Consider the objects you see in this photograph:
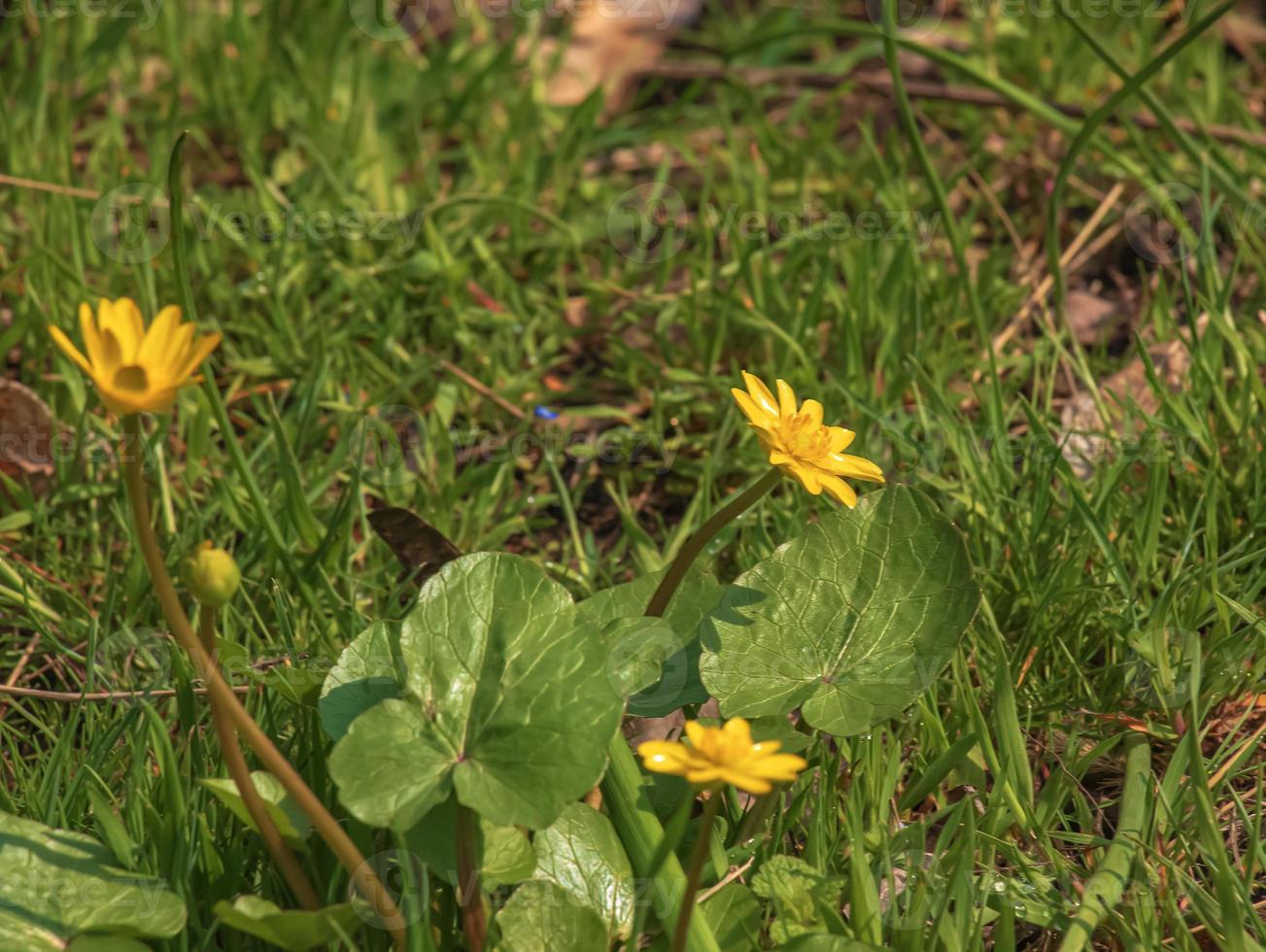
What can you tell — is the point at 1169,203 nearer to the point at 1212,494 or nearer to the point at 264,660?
the point at 1212,494

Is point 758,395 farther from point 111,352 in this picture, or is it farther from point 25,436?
point 25,436

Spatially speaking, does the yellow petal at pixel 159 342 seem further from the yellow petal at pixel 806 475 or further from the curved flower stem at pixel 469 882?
the yellow petal at pixel 806 475

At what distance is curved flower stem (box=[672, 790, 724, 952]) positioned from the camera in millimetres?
1206

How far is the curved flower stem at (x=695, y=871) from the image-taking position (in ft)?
3.96

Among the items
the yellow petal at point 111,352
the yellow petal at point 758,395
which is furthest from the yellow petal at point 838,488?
the yellow petal at point 111,352

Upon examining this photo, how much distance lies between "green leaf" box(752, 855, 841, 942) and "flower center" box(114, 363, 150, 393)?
77cm

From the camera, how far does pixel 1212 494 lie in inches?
76.8

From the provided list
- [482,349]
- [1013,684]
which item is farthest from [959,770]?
[482,349]

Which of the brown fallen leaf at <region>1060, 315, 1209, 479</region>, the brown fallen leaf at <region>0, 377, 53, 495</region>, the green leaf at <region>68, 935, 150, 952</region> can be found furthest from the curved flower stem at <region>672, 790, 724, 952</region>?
the brown fallen leaf at <region>0, 377, 53, 495</region>

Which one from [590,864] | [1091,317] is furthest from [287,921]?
[1091,317]

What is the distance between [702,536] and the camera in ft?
4.63

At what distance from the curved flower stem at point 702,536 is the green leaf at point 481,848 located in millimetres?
293

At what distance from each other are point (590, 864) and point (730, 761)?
0.34m

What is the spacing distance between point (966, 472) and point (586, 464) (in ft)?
2.25
